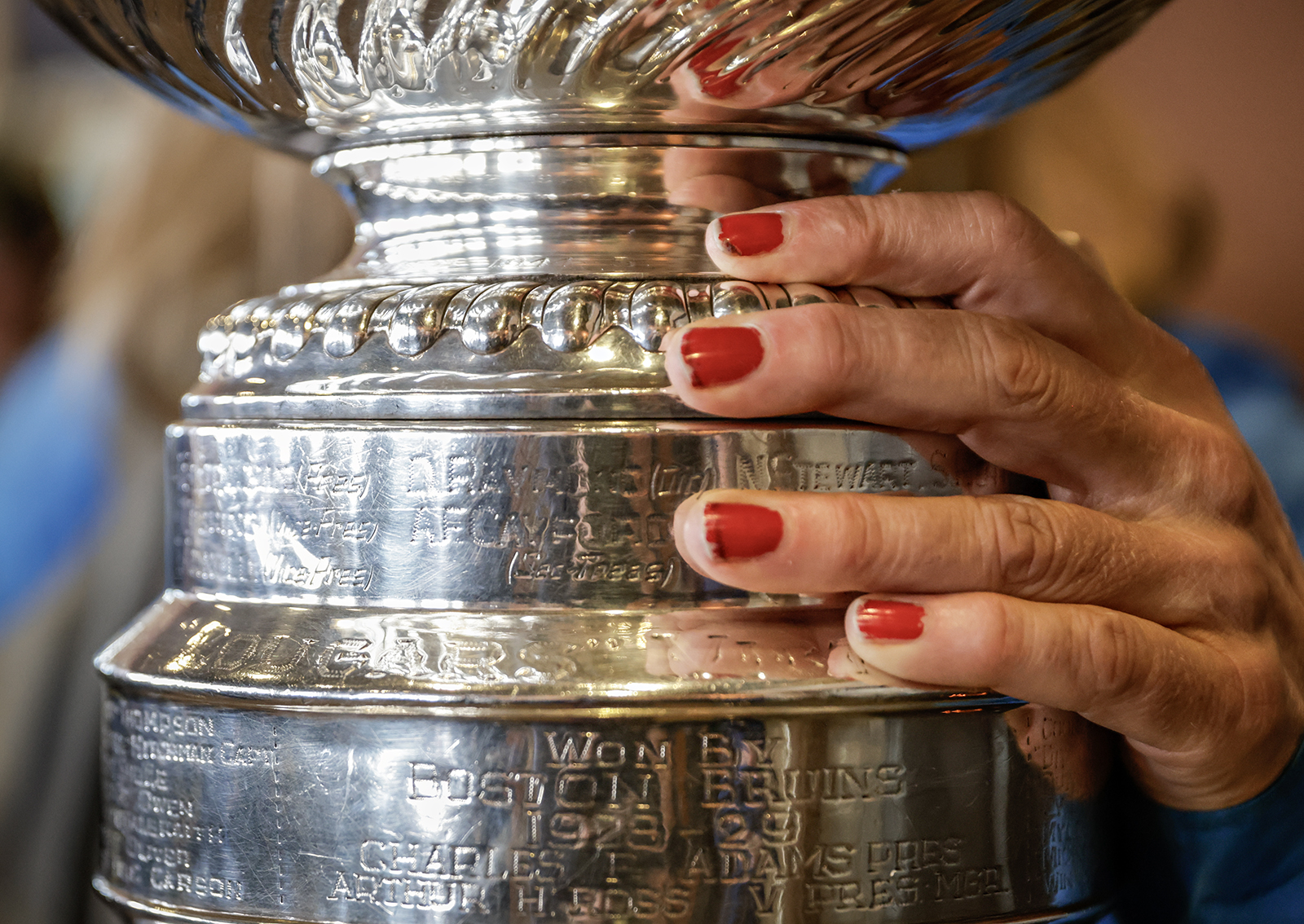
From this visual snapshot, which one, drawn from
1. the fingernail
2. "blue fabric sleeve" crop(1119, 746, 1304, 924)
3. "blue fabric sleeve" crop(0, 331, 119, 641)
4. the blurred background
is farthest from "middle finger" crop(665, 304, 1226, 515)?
"blue fabric sleeve" crop(0, 331, 119, 641)

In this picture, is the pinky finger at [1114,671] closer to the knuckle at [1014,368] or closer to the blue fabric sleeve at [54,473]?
the knuckle at [1014,368]

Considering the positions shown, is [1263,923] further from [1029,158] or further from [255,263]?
[255,263]

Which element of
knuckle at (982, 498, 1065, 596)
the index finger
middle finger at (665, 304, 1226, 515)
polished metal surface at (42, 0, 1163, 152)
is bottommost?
knuckle at (982, 498, 1065, 596)

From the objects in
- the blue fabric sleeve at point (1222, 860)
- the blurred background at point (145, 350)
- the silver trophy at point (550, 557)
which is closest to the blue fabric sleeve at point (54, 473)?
the blurred background at point (145, 350)

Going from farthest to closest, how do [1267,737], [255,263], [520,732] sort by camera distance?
[255,263], [1267,737], [520,732]

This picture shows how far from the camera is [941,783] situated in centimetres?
35

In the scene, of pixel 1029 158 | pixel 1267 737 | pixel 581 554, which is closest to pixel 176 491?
pixel 581 554

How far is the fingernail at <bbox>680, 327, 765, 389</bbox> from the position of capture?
0.33 metres

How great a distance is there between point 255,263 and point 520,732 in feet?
4.18

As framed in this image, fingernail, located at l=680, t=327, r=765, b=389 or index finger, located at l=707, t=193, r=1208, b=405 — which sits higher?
index finger, located at l=707, t=193, r=1208, b=405

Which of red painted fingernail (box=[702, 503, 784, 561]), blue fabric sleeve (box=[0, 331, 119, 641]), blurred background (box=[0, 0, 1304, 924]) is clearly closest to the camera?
red painted fingernail (box=[702, 503, 784, 561])

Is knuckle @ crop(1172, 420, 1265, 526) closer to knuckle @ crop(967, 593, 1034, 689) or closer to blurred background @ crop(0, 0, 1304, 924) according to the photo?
knuckle @ crop(967, 593, 1034, 689)

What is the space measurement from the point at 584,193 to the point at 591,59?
6 centimetres

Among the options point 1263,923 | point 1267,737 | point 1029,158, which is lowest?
point 1263,923
